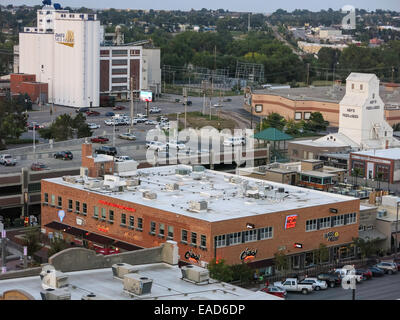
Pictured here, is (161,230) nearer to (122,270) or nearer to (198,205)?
(198,205)

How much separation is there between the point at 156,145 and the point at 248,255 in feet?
49.9

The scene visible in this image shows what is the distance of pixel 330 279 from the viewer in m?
18.7

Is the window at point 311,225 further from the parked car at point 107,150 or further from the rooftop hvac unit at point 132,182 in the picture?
the parked car at point 107,150

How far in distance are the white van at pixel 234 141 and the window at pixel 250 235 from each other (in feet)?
49.8

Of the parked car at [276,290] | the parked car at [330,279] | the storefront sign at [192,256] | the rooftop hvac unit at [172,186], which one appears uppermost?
the rooftop hvac unit at [172,186]

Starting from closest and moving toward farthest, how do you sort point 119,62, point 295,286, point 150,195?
point 295,286, point 150,195, point 119,62

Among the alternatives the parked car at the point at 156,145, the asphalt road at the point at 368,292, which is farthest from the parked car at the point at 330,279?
the parked car at the point at 156,145

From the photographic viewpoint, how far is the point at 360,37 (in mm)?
123938

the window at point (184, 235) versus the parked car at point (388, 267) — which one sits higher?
the window at point (184, 235)

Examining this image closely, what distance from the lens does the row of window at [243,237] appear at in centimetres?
1836

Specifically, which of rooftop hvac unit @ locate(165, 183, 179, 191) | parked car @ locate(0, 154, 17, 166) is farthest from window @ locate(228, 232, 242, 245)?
parked car @ locate(0, 154, 17, 166)

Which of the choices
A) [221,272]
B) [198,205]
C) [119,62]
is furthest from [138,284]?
[119,62]
